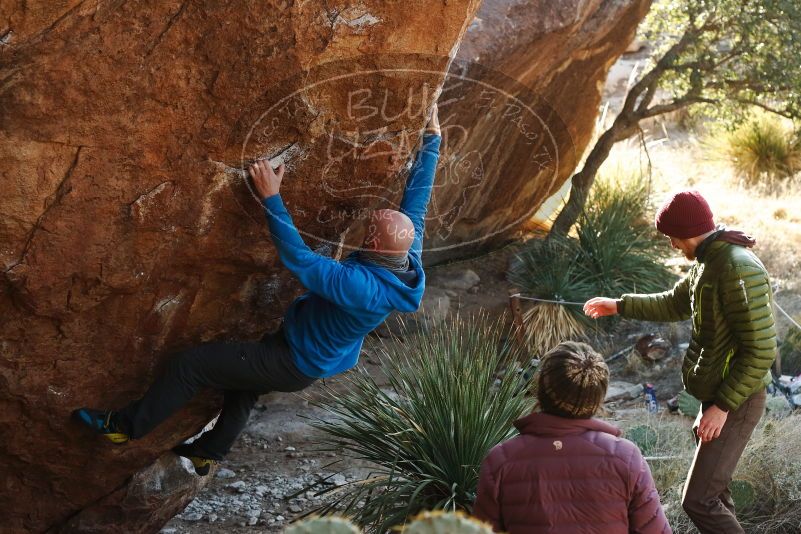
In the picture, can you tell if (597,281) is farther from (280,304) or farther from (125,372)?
(125,372)

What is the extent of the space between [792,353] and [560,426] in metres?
5.36

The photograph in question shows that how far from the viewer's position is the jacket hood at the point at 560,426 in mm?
3133

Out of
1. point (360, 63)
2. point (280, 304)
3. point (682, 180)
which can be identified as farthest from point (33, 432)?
point (682, 180)

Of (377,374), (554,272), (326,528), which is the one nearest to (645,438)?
(377,374)

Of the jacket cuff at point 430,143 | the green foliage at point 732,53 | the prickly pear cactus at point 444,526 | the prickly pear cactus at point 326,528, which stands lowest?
the prickly pear cactus at point 444,526

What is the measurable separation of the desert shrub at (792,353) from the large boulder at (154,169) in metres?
4.47

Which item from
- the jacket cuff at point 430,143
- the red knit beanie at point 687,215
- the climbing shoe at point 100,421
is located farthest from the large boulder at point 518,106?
the climbing shoe at point 100,421

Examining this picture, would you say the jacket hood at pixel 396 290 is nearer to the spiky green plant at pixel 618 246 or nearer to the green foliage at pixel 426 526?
the green foliage at pixel 426 526

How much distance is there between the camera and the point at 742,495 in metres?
5.37

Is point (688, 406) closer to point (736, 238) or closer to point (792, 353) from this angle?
point (792, 353)

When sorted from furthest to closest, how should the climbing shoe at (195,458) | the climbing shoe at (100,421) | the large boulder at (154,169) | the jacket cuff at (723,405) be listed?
the climbing shoe at (195,458) → the climbing shoe at (100,421) → the jacket cuff at (723,405) → the large boulder at (154,169)

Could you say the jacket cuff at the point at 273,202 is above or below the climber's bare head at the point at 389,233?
above

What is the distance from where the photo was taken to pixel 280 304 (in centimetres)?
502

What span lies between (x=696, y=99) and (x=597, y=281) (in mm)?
2297
